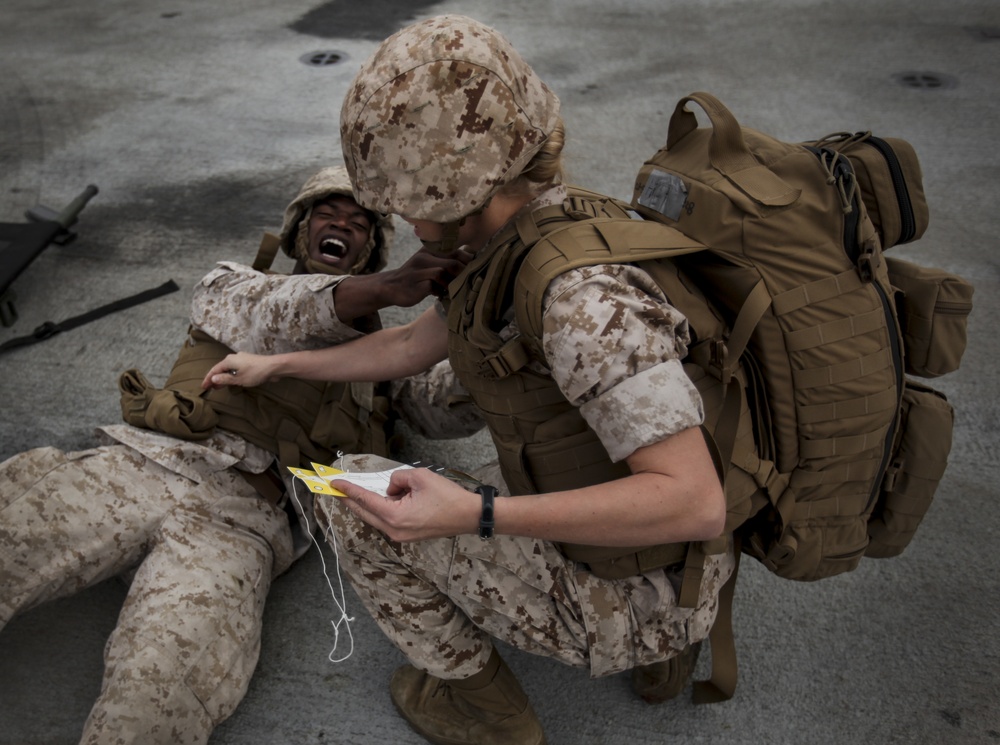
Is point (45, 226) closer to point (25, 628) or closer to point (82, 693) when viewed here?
point (25, 628)

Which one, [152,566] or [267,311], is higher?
[267,311]

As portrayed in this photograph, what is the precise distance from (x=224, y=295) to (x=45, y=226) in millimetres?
1576

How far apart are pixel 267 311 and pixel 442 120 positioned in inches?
43.7

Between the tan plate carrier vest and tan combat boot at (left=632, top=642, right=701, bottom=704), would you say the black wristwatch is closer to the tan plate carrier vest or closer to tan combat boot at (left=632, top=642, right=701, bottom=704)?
tan combat boot at (left=632, top=642, right=701, bottom=704)

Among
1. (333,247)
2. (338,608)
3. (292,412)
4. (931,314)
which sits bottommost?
(338,608)

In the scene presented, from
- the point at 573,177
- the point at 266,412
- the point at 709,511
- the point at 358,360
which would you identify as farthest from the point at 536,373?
the point at 573,177

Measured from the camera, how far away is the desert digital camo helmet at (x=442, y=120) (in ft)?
5.14

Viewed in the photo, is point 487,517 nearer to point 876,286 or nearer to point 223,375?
point 876,286

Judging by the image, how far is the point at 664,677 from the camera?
2191 mm

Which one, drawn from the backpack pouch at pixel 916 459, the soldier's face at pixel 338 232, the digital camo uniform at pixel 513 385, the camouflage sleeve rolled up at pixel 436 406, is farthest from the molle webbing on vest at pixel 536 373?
the soldier's face at pixel 338 232

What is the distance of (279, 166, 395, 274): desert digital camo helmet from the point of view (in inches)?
115

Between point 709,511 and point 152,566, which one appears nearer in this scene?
point 709,511

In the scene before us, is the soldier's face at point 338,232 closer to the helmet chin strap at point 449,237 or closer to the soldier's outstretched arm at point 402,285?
the soldier's outstretched arm at point 402,285

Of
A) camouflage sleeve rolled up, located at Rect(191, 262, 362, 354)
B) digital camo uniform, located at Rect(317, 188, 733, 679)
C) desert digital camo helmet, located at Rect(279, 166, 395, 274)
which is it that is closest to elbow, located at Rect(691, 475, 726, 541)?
digital camo uniform, located at Rect(317, 188, 733, 679)
